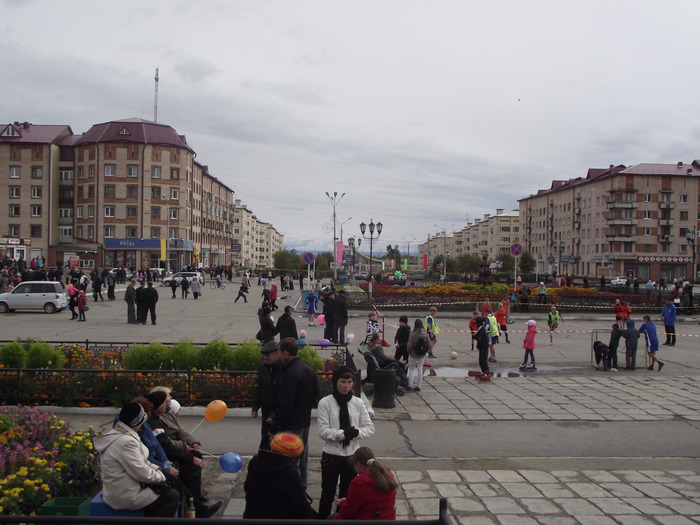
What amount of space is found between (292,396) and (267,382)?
606mm

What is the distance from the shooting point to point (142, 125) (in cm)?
7056

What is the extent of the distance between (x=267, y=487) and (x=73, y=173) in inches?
2991

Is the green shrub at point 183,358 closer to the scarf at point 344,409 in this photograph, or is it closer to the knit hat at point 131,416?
the scarf at point 344,409

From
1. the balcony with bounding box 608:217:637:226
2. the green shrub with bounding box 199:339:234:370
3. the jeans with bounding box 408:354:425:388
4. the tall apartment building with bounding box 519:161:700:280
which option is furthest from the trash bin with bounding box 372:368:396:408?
the balcony with bounding box 608:217:637:226

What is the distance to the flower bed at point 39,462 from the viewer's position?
5.17m

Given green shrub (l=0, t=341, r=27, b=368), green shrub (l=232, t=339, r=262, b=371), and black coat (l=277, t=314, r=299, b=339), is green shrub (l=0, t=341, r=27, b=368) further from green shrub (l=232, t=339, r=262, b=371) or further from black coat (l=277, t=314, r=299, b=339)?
black coat (l=277, t=314, r=299, b=339)

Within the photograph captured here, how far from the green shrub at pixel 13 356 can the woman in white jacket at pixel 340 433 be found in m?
7.52

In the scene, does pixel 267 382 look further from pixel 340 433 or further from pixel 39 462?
pixel 39 462

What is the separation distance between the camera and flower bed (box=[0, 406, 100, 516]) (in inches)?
203

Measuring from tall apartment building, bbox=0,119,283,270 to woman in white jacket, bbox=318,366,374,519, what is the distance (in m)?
66.3

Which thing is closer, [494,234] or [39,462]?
[39,462]

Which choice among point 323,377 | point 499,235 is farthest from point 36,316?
point 499,235

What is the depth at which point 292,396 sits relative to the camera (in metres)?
6.00

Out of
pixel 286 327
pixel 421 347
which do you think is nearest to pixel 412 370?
pixel 421 347
